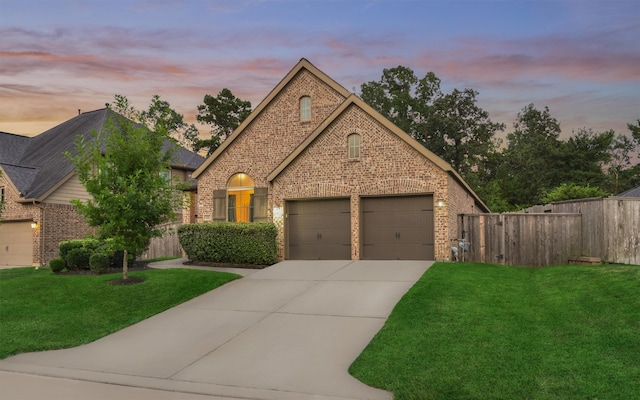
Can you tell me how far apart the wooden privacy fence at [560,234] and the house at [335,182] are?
4.02 feet

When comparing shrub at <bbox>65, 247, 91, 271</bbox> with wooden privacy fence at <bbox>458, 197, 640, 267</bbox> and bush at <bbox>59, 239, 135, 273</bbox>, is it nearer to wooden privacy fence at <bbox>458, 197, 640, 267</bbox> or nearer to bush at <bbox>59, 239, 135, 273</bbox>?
bush at <bbox>59, 239, 135, 273</bbox>

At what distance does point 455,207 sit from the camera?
18453 mm

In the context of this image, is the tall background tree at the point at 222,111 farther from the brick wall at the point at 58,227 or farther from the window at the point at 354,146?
the window at the point at 354,146

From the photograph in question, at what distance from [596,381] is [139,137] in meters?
12.5

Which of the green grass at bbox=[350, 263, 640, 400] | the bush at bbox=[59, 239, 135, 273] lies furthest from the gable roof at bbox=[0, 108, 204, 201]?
the green grass at bbox=[350, 263, 640, 400]

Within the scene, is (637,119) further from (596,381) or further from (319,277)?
(596,381)

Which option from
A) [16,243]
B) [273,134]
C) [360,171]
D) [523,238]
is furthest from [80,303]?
[16,243]

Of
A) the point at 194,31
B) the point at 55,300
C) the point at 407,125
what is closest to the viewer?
the point at 55,300

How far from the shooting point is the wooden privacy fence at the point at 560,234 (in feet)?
48.0

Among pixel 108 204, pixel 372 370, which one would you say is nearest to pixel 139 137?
pixel 108 204

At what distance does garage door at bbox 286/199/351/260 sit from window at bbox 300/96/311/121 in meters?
4.22

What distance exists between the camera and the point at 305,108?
21.2m

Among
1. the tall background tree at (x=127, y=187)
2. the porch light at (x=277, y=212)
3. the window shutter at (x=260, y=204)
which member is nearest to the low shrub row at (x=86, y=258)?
the tall background tree at (x=127, y=187)

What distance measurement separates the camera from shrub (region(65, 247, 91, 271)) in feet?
54.4
